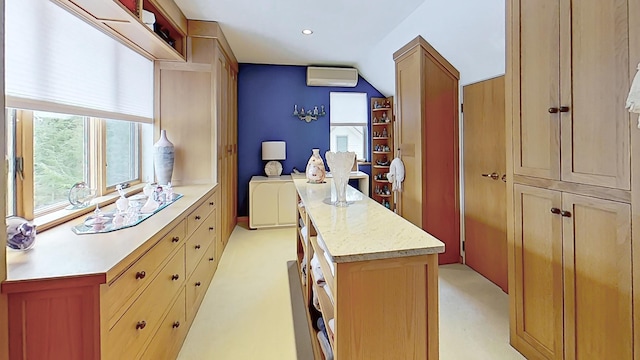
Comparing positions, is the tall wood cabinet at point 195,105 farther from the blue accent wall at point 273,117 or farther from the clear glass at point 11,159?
the clear glass at point 11,159

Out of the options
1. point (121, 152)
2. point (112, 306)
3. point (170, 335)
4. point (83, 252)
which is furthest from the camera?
point (121, 152)

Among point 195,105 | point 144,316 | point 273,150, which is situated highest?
point 195,105

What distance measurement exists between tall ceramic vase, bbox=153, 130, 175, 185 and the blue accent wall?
2.16 m

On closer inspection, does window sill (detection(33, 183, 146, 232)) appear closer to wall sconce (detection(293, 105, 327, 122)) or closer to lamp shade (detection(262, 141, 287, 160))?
lamp shade (detection(262, 141, 287, 160))

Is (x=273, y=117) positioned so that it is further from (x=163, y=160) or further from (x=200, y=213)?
(x=200, y=213)

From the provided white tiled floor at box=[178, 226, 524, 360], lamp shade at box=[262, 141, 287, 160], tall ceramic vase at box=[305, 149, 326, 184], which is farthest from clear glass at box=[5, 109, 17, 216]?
lamp shade at box=[262, 141, 287, 160]

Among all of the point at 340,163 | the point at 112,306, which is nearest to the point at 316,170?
the point at 340,163

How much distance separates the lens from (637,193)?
121cm

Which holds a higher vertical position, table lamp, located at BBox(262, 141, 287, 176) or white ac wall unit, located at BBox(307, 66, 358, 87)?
white ac wall unit, located at BBox(307, 66, 358, 87)

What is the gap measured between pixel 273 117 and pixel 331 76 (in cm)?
→ 115

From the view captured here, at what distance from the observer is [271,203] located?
4.75 m

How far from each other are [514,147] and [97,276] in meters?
2.09

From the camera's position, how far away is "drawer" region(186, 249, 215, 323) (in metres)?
2.18

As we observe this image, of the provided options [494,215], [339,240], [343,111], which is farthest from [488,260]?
[343,111]
